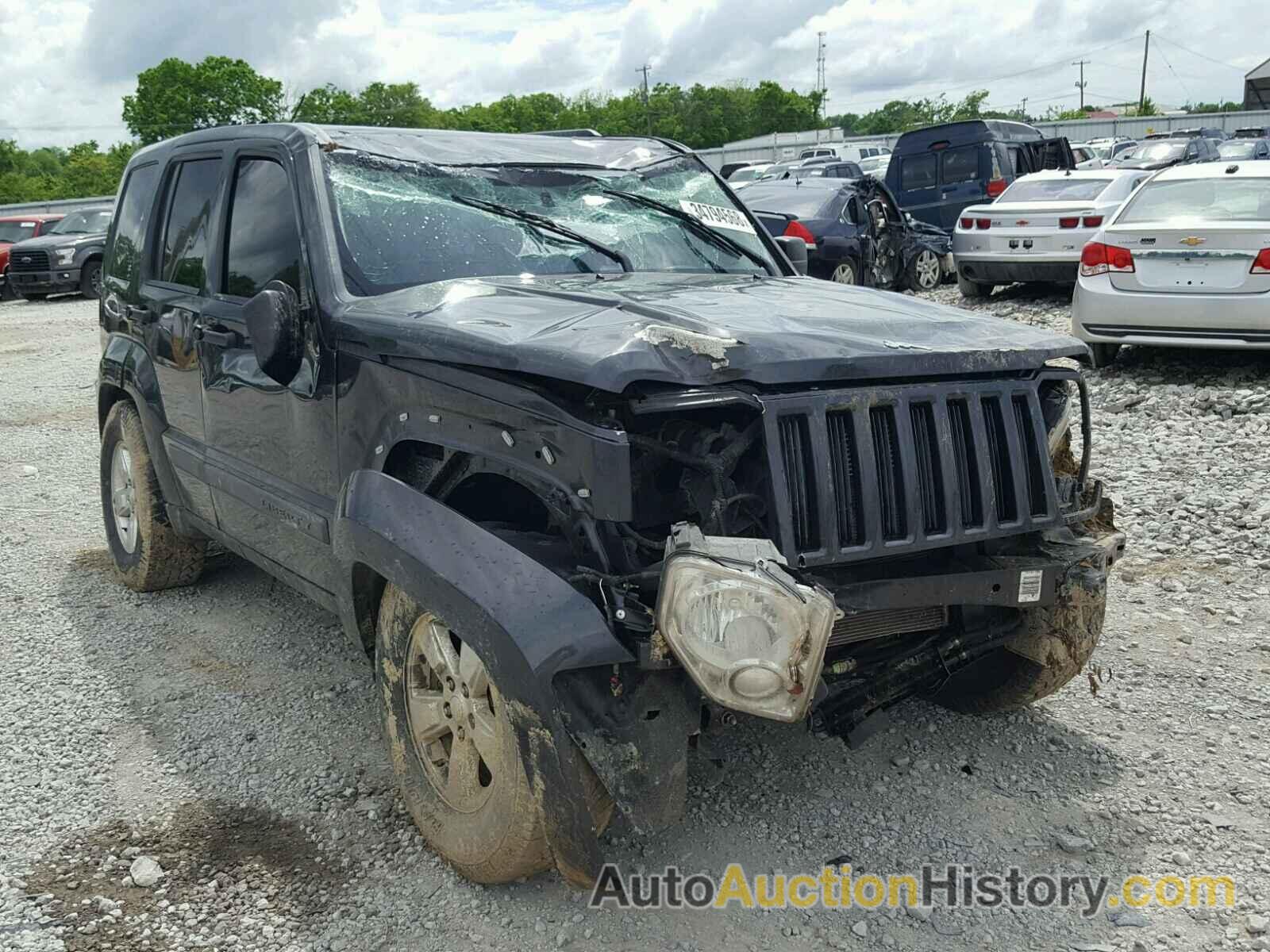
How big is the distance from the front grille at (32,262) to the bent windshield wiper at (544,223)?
745 inches

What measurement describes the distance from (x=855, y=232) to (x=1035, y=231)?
220 centimetres

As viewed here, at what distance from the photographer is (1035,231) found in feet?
40.0

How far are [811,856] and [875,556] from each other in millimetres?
900

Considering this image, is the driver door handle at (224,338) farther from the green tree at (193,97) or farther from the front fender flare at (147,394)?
the green tree at (193,97)

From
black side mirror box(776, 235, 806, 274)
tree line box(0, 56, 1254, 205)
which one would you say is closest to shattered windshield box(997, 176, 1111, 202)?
black side mirror box(776, 235, 806, 274)

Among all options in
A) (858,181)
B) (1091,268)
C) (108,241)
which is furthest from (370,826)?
(858,181)

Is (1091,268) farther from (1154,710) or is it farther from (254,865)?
(254,865)

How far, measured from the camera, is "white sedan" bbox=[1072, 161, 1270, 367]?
7.91m

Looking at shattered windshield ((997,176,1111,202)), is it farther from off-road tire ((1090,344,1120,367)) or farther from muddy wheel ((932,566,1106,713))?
muddy wheel ((932,566,1106,713))

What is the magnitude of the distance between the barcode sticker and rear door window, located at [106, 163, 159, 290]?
12.7 ft

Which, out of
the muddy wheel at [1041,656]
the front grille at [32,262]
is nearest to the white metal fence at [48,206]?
the front grille at [32,262]

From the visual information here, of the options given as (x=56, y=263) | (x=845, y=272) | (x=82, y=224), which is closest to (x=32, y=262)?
(x=56, y=263)

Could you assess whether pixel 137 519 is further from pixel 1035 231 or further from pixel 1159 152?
pixel 1159 152

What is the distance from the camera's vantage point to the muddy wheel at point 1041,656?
311 centimetres
